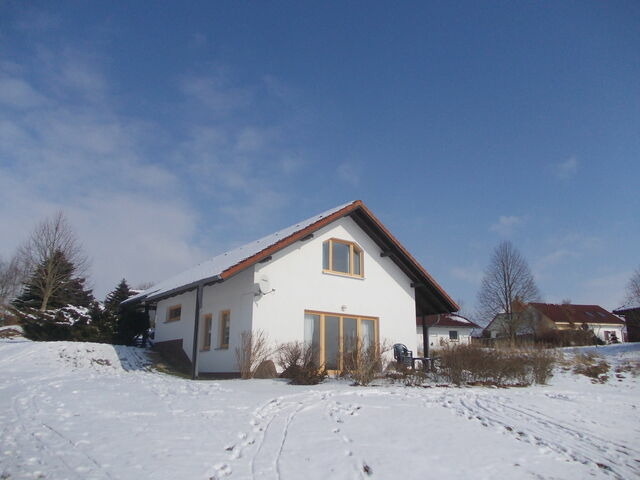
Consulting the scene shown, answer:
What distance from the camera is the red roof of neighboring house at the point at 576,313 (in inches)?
1768

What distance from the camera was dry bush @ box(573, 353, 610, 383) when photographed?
14.8m

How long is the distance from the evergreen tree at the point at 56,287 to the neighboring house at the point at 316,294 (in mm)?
16599

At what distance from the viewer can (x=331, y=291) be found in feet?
49.0

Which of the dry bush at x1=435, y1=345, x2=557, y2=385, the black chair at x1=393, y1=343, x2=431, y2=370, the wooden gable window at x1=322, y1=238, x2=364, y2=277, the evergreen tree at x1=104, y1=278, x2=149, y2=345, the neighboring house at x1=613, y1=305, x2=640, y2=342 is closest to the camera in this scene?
the dry bush at x1=435, y1=345, x2=557, y2=385

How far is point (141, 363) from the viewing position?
51.7 feet

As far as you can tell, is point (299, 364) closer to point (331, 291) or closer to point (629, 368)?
point (331, 291)

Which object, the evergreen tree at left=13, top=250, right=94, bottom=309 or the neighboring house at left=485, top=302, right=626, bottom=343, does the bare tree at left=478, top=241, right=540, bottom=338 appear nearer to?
the neighboring house at left=485, top=302, right=626, bottom=343

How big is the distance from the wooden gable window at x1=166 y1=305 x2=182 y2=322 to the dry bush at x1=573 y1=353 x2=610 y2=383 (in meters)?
13.8

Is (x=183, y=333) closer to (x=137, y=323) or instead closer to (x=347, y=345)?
(x=137, y=323)

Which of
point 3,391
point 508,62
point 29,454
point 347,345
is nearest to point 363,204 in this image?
point 347,345

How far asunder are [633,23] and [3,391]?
1843 cm

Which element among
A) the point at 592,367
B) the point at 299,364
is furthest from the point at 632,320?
the point at 299,364

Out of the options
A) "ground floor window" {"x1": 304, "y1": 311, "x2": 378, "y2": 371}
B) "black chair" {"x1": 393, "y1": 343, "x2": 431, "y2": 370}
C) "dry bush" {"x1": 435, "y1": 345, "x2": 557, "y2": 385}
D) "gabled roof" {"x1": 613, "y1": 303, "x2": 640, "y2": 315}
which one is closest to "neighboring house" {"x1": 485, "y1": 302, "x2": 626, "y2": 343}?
"gabled roof" {"x1": 613, "y1": 303, "x2": 640, "y2": 315}

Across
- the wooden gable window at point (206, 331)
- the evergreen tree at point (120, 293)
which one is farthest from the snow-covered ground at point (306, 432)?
the evergreen tree at point (120, 293)
